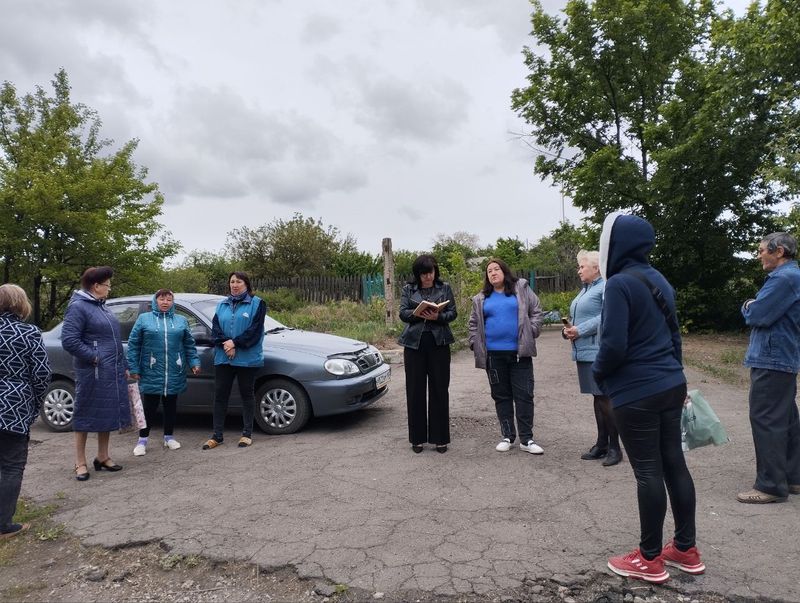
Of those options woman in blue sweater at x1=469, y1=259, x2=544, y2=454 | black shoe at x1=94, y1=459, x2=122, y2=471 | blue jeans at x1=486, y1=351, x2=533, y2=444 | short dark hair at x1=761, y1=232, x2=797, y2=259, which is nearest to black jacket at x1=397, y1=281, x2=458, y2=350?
woman in blue sweater at x1=469, y1=259, x2=544, y2=454

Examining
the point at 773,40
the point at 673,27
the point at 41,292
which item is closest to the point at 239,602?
the point at 773,40

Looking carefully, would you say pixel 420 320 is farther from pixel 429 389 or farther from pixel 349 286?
pixel 349 286

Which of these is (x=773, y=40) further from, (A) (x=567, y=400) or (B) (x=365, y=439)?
(B) (x=365, y=439)

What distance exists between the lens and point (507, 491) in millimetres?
4820

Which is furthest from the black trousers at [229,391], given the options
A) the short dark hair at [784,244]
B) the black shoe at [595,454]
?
the short dark hair at [784,244]

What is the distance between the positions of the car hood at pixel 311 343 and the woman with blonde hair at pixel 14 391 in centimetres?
284

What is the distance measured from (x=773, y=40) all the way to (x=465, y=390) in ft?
32.1

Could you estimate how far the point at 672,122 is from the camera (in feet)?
52.3

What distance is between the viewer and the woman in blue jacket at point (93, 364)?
540 centimetres

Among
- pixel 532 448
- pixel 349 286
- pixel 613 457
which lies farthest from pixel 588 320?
pixel 349 286

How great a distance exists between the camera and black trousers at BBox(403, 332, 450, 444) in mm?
5918

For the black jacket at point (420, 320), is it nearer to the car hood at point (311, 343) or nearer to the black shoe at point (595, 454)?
the car hood at point (311, 343)

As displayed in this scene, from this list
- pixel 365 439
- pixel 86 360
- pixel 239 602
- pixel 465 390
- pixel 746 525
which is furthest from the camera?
pixel 465 390

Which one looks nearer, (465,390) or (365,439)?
(365,439)
